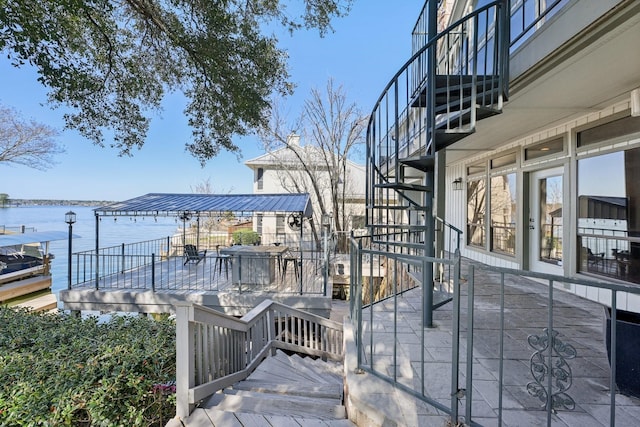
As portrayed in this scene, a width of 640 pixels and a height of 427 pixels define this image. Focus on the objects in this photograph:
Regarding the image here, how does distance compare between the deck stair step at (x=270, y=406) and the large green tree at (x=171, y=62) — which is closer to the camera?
the deck stair step at (x=270, y=406)

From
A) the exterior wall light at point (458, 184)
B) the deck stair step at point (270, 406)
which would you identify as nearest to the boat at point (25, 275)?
the deck stair step at point (270, 406)

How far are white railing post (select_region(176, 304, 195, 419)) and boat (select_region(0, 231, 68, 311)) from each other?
9993 millimetres

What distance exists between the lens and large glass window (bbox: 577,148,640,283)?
11.0ft

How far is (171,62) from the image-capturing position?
544 cm

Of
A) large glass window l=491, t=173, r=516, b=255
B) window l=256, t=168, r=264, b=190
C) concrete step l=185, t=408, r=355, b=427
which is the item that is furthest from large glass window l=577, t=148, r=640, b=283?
window l=256, t=168, r=264, b=190

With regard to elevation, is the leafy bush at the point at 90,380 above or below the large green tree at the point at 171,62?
below

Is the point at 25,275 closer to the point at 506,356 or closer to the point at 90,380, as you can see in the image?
the point at 90,380

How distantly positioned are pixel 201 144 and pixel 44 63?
2424 millimetres

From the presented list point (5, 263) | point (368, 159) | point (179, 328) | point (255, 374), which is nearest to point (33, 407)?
point (179, 328)

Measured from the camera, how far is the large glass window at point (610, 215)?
3.35 m

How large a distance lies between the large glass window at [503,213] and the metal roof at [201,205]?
4.32 metres

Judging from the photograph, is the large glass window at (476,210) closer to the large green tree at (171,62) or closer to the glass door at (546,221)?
the glass door at (546,221)

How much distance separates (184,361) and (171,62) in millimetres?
5261

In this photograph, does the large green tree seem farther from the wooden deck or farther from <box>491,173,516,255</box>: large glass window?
<box>491,173,516,255</box>: large glass window
